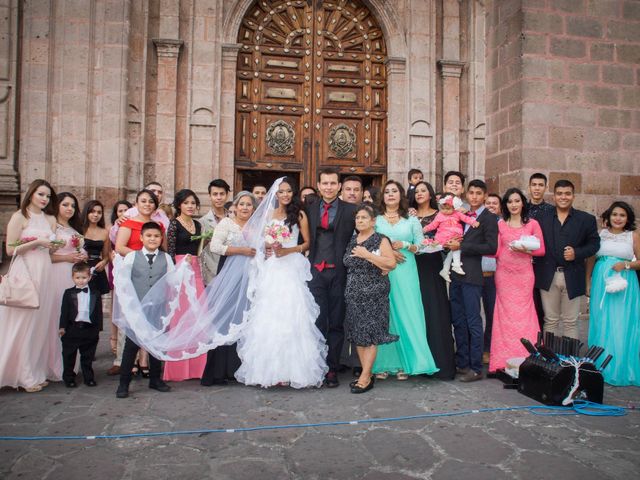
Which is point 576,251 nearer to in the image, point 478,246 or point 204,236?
point 478,246

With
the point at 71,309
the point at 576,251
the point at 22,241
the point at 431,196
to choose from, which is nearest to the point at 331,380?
the point at 431,196

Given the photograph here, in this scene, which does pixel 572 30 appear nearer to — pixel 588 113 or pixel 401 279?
pixel 588 113

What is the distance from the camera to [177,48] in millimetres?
9992

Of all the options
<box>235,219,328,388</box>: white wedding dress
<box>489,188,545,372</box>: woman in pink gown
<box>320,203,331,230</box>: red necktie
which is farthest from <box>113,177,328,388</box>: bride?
<box>489,188,545,372</box>: woman in pink gown

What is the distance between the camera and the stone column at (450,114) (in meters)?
11.0

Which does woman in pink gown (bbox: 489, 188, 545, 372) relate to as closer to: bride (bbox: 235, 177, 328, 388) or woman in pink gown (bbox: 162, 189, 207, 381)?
bride (bbox: 235, 177, 328, 388)

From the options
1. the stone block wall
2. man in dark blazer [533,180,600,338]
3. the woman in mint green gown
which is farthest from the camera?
the stone block wall

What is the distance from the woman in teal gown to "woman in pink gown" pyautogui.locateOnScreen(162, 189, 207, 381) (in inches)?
162

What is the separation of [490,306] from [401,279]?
1.41 meters

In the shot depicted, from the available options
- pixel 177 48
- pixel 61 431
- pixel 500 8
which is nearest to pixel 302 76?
pixel 177 48

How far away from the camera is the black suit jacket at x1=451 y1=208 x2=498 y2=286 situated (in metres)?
5.59

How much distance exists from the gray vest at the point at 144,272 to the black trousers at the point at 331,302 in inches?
57.6

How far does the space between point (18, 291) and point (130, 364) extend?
4.11 feet

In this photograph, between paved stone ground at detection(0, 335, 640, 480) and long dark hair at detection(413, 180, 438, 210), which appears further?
long dark hair at detection(413, 180, 438, 210)
